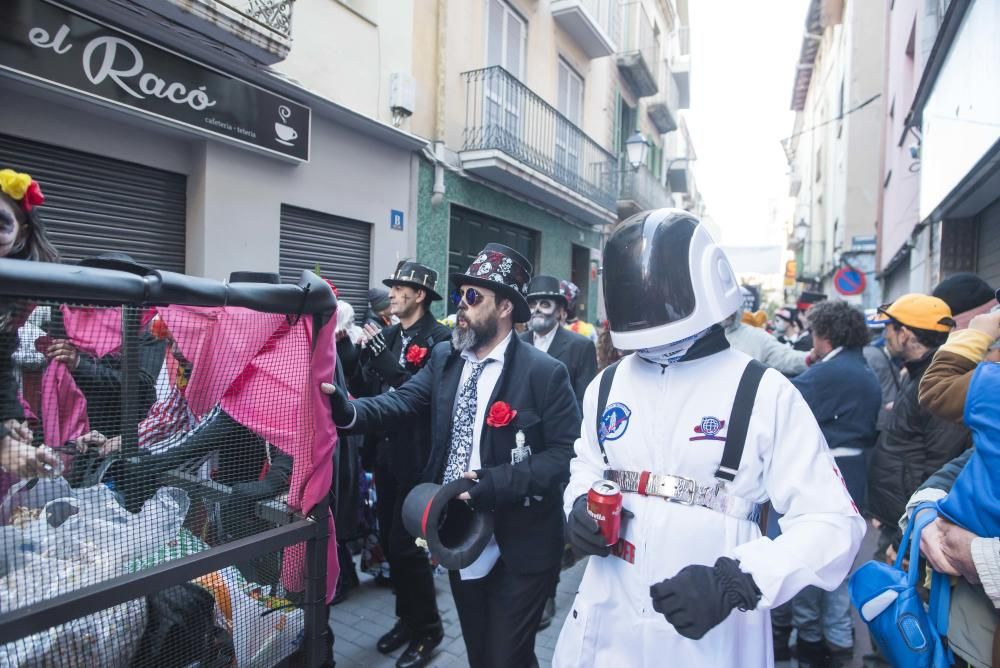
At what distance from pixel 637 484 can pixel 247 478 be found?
3.50 feet

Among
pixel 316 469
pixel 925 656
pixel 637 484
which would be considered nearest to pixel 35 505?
pixel 316 469

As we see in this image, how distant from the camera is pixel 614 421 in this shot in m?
1.69

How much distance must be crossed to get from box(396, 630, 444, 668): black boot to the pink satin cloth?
5.09 feet

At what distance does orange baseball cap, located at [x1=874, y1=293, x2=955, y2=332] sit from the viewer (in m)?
2.89

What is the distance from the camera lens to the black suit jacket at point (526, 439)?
2266 mm

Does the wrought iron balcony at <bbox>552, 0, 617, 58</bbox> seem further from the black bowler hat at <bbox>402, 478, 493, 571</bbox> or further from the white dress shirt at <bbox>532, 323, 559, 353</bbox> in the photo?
the black bowler hat at <bbox>402, 478, 493, 571</bbox>

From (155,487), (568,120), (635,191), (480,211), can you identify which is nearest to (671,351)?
(155,487)

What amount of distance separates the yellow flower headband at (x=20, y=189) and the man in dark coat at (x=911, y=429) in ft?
12.4

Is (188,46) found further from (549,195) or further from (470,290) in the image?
(549,195)

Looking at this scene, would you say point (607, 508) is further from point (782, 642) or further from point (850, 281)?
point (850, 281)

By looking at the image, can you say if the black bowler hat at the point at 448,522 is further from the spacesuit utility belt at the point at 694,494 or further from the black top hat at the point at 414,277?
the black top hat at the point at 414,277

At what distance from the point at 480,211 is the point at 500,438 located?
799 cm

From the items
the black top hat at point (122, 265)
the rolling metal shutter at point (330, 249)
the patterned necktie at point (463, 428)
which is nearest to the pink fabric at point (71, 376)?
the black top hat at point (122, 265)

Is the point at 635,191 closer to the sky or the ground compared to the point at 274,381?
closer to the sky
